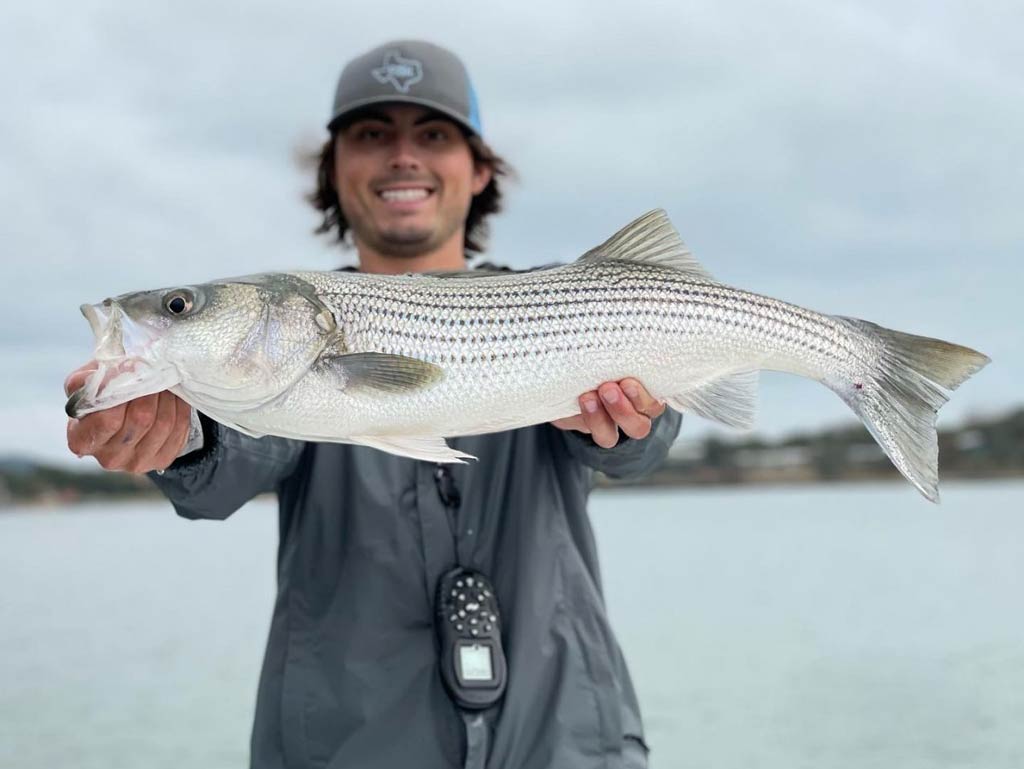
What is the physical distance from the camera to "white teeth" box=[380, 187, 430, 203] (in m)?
5.71

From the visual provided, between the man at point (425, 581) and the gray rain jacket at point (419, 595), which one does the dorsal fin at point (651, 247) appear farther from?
the gray rain jacket at point (419, 595)

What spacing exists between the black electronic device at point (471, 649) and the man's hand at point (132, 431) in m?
1.43

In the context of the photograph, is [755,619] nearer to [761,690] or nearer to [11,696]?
[761,690]

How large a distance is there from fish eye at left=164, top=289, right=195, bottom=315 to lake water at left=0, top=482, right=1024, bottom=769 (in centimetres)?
1041

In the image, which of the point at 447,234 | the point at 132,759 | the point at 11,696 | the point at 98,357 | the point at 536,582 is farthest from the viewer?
the point at 11,696

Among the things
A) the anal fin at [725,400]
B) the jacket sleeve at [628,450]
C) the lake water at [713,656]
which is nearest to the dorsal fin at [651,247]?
the anal fin at [725,400]

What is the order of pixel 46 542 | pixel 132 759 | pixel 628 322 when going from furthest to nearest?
pixel 46 542 < pixel 132 759 < pixel 628 322

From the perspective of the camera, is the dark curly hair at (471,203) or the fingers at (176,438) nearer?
the fingers at (176,438)

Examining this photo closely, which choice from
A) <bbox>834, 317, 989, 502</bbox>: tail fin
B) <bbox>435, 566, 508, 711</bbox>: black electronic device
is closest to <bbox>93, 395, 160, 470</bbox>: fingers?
<bbox>435, 566, 508, 711</bbox>: black electronic device

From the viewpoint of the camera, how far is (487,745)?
4.45 m

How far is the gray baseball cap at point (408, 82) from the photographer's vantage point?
225 inches

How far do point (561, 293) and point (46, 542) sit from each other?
2719 inches

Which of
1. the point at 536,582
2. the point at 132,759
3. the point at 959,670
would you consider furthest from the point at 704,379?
the point at 959,670

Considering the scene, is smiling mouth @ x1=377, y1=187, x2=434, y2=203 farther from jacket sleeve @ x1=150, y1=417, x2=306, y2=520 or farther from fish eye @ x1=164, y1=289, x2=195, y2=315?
fish eye @ x1=164, y1=289, x2=195, y2=315
